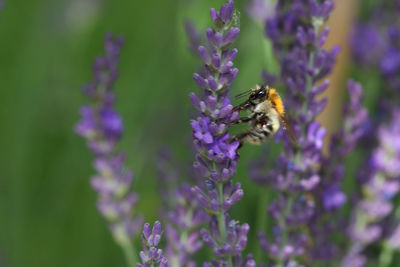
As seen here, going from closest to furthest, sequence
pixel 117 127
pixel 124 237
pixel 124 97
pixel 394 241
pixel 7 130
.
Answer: pixel 117 127 → pixel 124 237 → pixel 394 241 → pixel 7 130 → pixel 124 97

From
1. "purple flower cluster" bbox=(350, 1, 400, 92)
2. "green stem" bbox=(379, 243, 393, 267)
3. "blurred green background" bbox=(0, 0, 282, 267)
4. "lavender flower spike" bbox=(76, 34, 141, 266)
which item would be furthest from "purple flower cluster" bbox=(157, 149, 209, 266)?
"purple flower cluster" bbox=(350, 1, 400, 92)

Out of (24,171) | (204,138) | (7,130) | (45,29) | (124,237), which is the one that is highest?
(45,29)

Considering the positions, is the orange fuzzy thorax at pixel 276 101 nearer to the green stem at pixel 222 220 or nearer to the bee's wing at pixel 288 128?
the bee's wing at pixel 288 128

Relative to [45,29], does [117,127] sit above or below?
below

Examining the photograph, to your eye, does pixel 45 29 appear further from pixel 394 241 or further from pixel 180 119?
pixel 394 241

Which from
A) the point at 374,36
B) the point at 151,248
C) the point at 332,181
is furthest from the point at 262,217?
the point at 374,36

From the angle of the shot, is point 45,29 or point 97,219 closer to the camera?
point 97,219

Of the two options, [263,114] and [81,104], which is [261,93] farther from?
[81,104]

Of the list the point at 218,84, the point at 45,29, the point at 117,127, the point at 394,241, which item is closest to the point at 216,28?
the point at 218,84

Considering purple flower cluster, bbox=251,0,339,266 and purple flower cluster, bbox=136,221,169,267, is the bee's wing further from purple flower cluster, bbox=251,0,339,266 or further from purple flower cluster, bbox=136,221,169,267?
purple flower cluster, bbox=136,221,169,267
